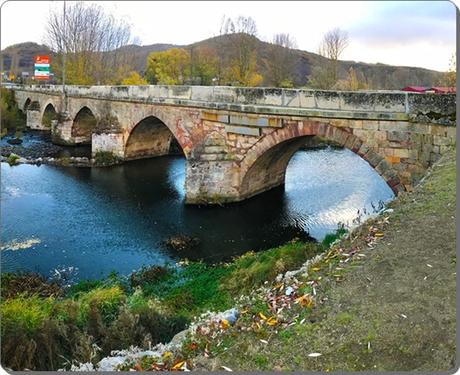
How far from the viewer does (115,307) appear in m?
6.98

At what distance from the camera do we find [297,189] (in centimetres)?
1784

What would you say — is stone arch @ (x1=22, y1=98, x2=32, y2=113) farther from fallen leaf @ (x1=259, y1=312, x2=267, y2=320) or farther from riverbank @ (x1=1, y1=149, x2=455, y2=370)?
fallen leaf @ (x1=259, y1=312, x2=267, y2=320)

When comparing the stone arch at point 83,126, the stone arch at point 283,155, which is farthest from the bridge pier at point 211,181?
the stone arch at point 83,126

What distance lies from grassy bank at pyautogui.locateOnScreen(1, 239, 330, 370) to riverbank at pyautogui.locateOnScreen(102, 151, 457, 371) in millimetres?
686

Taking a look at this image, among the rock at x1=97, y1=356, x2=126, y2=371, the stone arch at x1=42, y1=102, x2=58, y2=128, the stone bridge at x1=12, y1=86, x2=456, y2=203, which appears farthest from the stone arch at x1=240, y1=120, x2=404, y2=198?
the stone arch at x1=42, y1=102, x2=58, y2=128

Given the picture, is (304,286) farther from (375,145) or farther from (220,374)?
(375,145)

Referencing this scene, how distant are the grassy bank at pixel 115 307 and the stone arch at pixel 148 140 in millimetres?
13185

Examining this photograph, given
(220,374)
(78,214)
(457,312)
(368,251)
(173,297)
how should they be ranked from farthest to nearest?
(78,214) < (173,297) < (368,251) < (457,312) < (220,374)

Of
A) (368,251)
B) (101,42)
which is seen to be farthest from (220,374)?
(101,42)

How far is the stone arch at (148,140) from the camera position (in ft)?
75.0

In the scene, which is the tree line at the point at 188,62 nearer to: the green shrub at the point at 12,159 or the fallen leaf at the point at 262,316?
the green shrub at the point at 12,159

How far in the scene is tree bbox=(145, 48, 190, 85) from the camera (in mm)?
43375

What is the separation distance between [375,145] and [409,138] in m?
0.92

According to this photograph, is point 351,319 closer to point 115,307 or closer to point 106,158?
point 115,307
